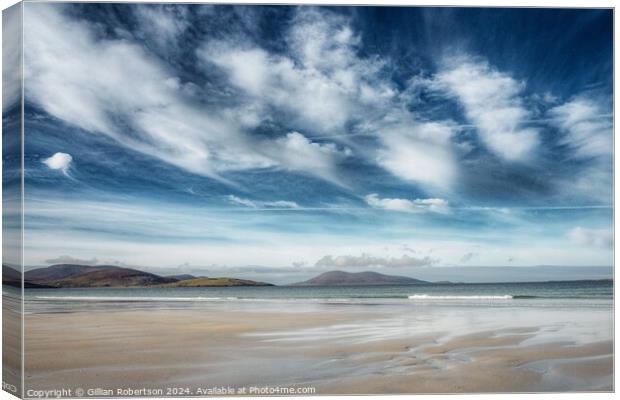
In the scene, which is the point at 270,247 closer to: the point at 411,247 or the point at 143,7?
the point at 411,247

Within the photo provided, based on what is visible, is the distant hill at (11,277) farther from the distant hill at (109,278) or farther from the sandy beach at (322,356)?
the distant hill at (109,278)

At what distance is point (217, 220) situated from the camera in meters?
7.14

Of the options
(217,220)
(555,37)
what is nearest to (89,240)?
(217,220)

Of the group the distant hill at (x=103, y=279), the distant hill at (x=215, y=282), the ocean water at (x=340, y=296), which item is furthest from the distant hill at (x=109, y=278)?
the ocean water at (x=340, y=296)

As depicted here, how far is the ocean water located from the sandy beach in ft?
3.27

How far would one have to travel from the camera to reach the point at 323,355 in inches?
244

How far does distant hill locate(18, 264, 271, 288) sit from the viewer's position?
6.50 metres

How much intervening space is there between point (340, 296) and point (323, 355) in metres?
4.85

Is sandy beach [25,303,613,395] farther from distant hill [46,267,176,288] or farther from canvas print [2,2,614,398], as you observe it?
distant hill [46,267,176,288]

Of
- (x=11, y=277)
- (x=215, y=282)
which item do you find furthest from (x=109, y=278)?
(x=11, y=277)

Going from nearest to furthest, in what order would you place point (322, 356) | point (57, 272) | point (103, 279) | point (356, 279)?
point (322, 356), point (57, 272), point (103, 279), point (356, 279)

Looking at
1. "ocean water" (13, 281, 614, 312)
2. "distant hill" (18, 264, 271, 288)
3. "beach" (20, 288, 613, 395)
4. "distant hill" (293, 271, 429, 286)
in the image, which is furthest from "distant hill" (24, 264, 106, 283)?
"distant hill" (293, 271, 429, 286)

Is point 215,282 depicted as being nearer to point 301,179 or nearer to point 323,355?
point 301,179

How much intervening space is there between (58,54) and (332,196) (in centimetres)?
317
